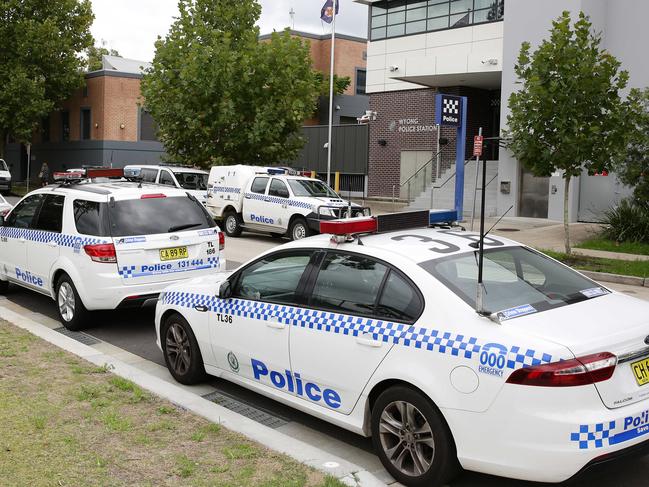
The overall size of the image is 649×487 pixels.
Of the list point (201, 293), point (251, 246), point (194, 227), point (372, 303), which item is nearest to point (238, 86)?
point (251, 246)

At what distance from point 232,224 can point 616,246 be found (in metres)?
9.89

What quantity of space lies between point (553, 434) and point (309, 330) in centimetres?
179

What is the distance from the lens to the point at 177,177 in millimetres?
21906

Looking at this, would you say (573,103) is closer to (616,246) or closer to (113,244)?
(616,246)

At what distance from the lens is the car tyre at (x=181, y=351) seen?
19.7ft

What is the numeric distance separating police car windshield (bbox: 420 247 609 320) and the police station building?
18.2 meters

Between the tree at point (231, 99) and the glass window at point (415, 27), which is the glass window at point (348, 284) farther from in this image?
the glass window at point (415, 27)

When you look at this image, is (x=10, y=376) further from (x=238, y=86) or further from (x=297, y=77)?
(x=297, y=77)

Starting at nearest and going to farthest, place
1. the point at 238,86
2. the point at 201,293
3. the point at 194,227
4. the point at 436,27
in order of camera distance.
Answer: the point at 201,293, the point at 194,227, the point at 238,86, the point at 436,27

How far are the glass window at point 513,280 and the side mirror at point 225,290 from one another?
70.5 inches

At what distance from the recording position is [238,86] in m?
24.2

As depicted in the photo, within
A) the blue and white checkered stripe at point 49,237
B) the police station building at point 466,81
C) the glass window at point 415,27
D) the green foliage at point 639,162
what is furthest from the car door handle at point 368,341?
the glass window at point 415,27

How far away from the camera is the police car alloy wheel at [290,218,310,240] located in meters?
17.8

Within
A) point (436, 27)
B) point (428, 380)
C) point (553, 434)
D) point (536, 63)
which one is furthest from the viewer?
point (436, 27)
